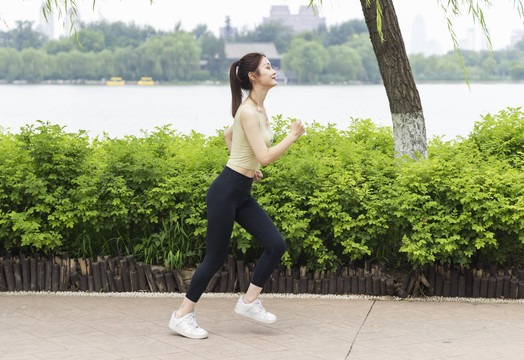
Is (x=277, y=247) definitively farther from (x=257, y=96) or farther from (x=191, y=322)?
(x=257, y=96)

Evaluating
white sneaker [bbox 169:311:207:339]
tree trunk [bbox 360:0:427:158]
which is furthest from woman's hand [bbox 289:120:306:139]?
tree trunk [bbox 360:0:427:158]

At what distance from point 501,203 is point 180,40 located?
138 ft

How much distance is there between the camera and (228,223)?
4.20 metres

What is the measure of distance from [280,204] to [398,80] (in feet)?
5.63

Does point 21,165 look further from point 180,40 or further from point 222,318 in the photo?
point 180,40

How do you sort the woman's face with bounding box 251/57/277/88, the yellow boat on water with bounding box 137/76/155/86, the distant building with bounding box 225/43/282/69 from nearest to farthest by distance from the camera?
the woman's face with bounding box 251/57/277/88
the yellow boat on water with bounding box 137/76/155/86
the distant building with bounding box 225/43/282/69

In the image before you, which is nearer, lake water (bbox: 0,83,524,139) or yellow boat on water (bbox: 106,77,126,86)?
lake water (bbox: 0,83,524,139)

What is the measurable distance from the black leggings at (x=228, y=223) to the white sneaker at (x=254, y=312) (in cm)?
21

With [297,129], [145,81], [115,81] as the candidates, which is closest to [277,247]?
[297,129]

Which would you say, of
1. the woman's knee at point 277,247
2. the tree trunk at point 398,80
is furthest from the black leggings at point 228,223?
the tree trunk at point 398,80

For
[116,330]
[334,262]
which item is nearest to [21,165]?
[116,330]

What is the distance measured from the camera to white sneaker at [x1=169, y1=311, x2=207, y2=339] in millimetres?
4227

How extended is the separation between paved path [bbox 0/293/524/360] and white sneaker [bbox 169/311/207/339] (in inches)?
2.0

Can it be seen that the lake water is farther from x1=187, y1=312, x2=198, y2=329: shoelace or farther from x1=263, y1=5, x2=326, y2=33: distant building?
x1=187, y1=312, x2=198, y2=329: shoelace
